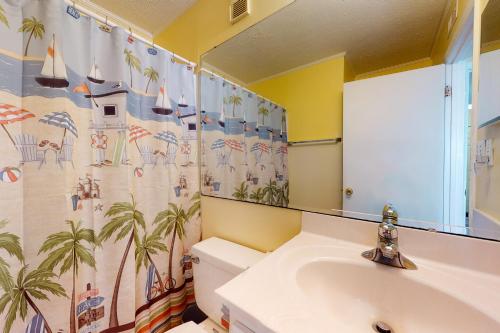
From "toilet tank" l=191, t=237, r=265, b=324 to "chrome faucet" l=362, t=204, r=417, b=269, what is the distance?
1.61ft

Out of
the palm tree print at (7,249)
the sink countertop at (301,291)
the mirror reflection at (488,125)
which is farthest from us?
the palm tree print at (7,249)

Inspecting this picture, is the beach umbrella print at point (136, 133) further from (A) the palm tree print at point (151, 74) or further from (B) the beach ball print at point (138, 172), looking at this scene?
(A) the palm tree print at point (151, 74)

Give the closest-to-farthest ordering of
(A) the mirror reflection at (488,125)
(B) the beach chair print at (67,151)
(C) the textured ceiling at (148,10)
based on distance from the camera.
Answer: (A) the mirror reflection at (488,125) → (B) the beach chair print at (67,151) → (C) the textured ceiling at (148,10)

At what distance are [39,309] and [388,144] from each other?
1.39 meters

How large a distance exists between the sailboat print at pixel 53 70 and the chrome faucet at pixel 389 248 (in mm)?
1234

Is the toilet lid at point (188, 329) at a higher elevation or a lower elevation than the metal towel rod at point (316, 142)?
lower

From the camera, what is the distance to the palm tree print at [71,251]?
2.41 ft

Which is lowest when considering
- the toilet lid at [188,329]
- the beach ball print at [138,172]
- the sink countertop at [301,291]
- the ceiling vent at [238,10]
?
the toilet lid at [188,329]

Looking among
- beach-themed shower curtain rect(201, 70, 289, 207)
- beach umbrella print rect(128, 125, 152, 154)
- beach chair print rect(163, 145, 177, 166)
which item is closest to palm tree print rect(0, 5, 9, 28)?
beach umbrella print rect(128, 125, 152, 154)

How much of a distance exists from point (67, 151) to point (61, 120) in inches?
4.6

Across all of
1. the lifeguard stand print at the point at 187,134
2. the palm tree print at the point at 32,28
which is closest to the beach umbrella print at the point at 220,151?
the lifeguard stand print at the point at 187,134

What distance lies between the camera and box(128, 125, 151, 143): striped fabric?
0.96 meters

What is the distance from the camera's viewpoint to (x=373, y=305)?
0.56 metres

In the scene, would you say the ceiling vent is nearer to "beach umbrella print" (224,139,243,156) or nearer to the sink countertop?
"beach umbrella print" (224,139,243,156)
